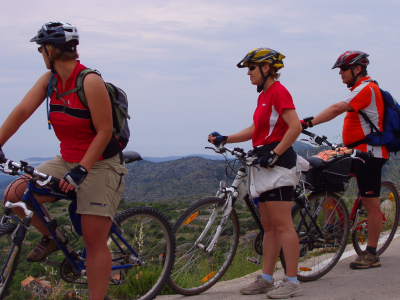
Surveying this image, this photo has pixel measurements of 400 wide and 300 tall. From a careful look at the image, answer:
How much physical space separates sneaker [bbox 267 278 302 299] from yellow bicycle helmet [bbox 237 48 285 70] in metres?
1.93

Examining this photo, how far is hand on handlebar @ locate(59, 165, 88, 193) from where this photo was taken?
2893 mm

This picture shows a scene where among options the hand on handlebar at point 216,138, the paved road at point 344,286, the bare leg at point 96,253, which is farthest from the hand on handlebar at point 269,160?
the bare leg at point 96,253

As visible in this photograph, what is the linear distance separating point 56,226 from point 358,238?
3.70 metres

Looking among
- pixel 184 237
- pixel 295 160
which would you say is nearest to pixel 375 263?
pixel 295 160

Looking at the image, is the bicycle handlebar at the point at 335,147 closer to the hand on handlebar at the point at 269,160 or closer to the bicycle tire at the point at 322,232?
the bicycle tire at the point at 322,232

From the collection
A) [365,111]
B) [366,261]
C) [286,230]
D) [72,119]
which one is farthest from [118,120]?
[366,261]

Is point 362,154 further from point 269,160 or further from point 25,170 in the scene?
point 25,170

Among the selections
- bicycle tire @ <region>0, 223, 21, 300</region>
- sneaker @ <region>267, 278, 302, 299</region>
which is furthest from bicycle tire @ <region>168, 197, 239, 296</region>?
bicycle tire @ <region>0, 223, 21, 300</region>

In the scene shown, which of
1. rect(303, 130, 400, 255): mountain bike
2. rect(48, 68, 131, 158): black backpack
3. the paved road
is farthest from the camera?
rect(303, 130, 400, 255): mountain bike

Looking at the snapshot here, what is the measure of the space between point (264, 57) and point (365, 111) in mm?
1674

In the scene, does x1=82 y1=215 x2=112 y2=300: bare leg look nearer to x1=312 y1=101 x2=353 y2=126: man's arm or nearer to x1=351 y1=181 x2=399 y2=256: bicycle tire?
x1=312 y1=101 x2=353 y2=126: man's arm

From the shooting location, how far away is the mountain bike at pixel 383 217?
5.30m

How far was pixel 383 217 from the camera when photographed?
571 centimetres

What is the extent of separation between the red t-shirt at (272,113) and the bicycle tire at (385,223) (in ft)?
6.73
